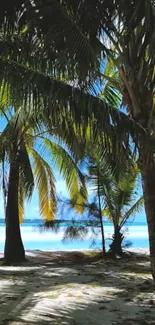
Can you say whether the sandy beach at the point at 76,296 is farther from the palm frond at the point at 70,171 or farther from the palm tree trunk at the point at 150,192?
the palm frond at the point at 70,171

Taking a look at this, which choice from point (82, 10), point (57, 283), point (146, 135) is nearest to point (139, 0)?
point (82, 10)

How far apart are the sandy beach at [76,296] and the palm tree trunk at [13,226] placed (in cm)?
195

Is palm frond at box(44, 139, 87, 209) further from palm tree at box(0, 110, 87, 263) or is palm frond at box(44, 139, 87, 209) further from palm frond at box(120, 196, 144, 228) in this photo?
palm frond at box(120, 196, 144, 228)

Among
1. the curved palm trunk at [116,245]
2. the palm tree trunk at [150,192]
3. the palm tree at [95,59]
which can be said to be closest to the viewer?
the palm tree at [95,59]

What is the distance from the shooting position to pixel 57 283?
28.5 feet

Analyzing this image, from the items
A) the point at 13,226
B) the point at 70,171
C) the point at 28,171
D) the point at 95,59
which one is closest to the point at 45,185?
the point at 70,171

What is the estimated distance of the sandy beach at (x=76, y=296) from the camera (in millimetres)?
5805

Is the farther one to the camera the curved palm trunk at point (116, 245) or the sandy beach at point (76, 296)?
the curved palm trunk at point (116, 245)

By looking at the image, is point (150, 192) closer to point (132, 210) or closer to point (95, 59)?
point (95, 59)

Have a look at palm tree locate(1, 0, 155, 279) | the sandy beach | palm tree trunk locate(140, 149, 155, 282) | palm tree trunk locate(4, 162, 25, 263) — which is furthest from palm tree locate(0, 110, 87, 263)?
palm tree trunk locate(140, 149, 155, 282)

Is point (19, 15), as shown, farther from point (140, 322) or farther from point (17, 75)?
point (140, 322)

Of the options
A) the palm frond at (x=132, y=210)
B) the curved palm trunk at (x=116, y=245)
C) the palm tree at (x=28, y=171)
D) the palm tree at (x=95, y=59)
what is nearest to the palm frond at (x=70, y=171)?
the palm tree at (x=28, y=171)

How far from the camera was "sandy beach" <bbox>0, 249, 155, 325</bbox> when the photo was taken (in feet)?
19.0

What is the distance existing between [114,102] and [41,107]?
11.9ft
